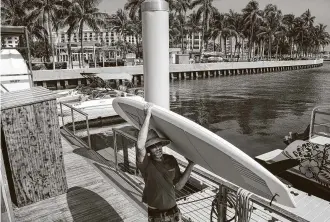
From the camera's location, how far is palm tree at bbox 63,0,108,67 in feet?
160

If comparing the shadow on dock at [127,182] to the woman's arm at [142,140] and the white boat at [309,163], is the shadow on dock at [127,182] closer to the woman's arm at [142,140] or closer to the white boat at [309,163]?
the woman's arm at [142,140]

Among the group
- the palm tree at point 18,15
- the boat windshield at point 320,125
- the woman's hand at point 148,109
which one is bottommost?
the boat windshield at point 320,125

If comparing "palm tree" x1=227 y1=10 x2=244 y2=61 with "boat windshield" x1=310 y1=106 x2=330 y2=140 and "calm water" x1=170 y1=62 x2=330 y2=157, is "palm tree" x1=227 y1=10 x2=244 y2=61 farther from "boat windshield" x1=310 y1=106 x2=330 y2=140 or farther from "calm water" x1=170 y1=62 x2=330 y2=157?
"boat windshield" x1=310 y1=106 x2=330 y2=140

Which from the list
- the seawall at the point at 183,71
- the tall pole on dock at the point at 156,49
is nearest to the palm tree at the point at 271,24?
the seawall at the point at 183,71

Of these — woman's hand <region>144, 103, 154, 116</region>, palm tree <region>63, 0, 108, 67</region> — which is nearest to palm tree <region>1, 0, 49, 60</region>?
palm tree <region>63, 0, 108, 67</region>

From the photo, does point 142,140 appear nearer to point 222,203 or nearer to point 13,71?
point 222,203

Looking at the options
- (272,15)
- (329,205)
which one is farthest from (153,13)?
(272,15)

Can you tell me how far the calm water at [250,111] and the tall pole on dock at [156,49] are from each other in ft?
39.6

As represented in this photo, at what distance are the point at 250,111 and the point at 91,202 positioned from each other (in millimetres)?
25081

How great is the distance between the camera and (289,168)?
1081cm

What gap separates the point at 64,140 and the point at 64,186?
4.08 m

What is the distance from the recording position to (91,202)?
18.1ft

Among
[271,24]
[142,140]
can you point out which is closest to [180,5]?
[271,24]

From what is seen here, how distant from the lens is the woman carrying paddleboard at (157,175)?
3.38m
